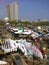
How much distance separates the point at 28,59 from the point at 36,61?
0.16m

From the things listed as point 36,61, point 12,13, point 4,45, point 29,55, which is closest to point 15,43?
point 4,45

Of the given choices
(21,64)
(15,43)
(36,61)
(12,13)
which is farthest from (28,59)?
(12,13)

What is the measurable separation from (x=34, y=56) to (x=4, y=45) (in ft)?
2.16

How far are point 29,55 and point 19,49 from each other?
0.30 metres

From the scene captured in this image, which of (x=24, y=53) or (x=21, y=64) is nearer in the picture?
(x=21, y=64)

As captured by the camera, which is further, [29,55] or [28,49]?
[28,49]

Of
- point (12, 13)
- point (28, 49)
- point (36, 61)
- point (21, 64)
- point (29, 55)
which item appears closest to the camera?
point (21, 64)

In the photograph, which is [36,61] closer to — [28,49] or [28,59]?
[28,59]

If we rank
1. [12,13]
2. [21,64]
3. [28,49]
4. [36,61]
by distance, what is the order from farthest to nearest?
1. [12,13]
2. [28,49]
3. [36,61]
4. [21,64]

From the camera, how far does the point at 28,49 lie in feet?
13.8

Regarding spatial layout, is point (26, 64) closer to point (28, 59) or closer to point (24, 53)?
point (28, 59)

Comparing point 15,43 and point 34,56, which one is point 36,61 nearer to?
point 34,56

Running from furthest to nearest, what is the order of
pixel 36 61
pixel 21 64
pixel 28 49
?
pixel 28 49, pixel 36 61, pixel 21 64

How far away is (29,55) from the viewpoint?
3.89m
